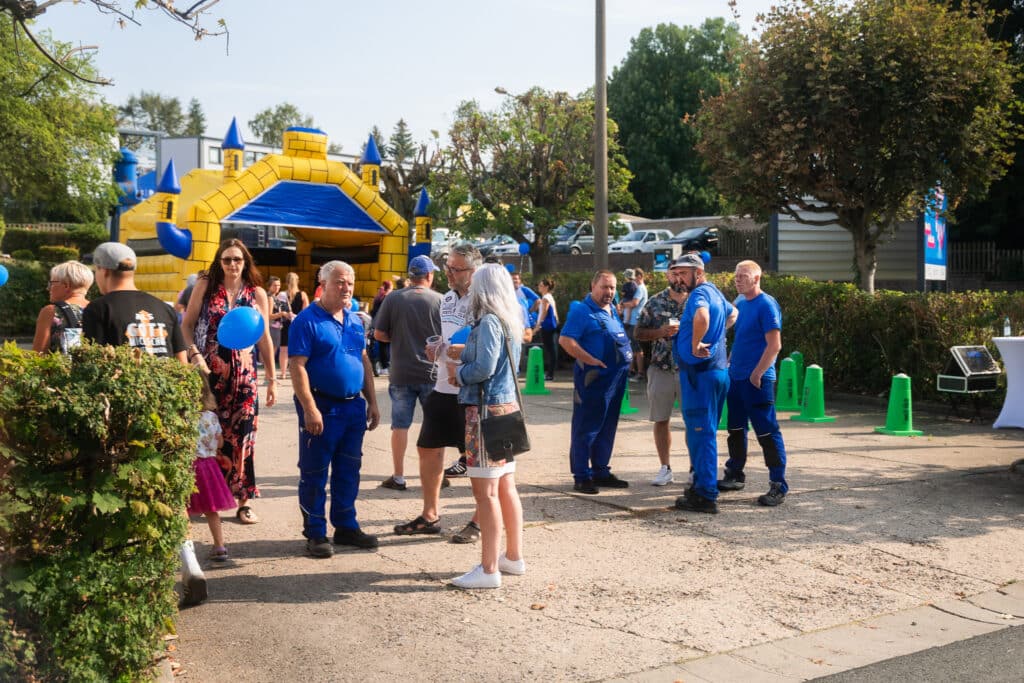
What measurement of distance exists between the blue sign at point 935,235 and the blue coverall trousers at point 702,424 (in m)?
9.43

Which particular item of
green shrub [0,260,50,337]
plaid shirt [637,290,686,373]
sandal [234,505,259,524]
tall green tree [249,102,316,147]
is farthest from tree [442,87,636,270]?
tall green tree [249,102,316,147]

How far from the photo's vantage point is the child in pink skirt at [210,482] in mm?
6027

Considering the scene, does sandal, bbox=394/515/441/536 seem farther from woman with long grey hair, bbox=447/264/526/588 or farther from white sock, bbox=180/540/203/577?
white sock, bbox=180/540/203/577

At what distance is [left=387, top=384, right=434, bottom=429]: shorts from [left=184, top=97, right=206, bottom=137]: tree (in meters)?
121

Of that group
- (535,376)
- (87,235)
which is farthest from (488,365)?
(87,235)

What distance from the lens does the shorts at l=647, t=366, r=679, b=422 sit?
28.6 feet

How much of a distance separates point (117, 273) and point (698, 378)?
4.06 meters

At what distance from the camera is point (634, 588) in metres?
5.86

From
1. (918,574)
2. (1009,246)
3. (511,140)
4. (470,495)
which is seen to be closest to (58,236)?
(511,140)

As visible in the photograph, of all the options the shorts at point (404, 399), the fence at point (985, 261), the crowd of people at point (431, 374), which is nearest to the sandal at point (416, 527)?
the crowd of people at point (431, 374)

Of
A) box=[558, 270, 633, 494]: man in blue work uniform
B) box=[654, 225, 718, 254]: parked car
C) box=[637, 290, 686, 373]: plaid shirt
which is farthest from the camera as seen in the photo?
box=[654, 225, 718, 254]: parked car

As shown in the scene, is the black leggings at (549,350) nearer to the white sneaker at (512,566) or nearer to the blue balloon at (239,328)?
the blue balloon at (239,328)

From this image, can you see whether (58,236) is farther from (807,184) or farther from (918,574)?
(918,574)

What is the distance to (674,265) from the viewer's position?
8.20 metres
